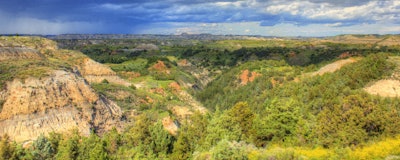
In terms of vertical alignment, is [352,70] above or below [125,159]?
above

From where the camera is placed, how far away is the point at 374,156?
26781mm

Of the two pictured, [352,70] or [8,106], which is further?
[352,70]

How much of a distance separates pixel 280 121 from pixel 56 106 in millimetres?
33106

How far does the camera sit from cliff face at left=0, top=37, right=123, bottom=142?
44469 millimetres

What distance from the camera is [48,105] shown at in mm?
47781

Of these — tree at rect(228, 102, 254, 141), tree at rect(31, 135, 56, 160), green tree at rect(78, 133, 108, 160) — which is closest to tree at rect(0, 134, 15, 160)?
tree at rect(31, 135, 56, 160)

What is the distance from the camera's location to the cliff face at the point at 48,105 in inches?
1751

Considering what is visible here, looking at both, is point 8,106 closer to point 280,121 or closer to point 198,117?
point 198,117

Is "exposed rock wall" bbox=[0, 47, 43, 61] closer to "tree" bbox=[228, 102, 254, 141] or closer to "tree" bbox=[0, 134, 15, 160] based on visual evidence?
"tree" bbox=[0, 134, 15, 160]

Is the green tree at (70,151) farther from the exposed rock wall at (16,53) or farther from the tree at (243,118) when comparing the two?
the exposed rock wall at (16,53)

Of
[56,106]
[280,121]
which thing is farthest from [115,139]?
[280,121]

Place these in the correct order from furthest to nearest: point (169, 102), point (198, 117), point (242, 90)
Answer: point (242, 90) < point (169, 102) < point (198, 117)

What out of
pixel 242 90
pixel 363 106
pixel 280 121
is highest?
pixel 363 106

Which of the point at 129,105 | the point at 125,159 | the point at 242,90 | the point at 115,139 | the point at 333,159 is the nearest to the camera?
the point at 333,159
